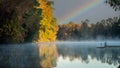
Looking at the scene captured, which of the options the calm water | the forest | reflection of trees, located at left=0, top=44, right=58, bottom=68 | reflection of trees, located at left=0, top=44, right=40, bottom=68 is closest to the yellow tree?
the forest

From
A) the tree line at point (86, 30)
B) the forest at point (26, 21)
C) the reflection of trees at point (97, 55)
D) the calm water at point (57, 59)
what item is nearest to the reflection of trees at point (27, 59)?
the calm water at point (57, 59)

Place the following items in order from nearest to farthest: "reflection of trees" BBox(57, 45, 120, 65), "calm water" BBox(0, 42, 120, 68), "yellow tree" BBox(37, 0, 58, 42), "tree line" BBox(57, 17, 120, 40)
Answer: "calm water" BBox(0, 42, 120, 68), "reflection of trees" BBox(57, 45, 120, 65), "yellow tree" BBox(37, 0, 58, 42), "tree line" BBox(57, 17, 120, 40)

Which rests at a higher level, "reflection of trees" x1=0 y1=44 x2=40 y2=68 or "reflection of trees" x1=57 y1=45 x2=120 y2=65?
"reflection of trees" x1=0 y1=44 x2=40 y2=68

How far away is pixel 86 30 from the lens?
15300 centimetres

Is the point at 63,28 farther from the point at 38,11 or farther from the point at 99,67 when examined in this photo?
the point at 99,67

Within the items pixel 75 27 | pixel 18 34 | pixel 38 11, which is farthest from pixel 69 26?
pixel 18 34

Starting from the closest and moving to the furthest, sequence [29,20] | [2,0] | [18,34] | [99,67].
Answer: [99,67]
[2,0]
[18,34]
[29,20]

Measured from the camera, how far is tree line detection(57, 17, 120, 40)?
433 ft

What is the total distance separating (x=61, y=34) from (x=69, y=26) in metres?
5.08

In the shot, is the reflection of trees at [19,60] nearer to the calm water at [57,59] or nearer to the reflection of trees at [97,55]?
the calm water at [57,59]

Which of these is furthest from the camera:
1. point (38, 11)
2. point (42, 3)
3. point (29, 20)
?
point (42, 3)

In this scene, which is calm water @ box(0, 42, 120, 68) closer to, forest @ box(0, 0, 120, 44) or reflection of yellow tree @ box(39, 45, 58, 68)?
reflection of yellow tree @ box(39, 45, 58, 68)

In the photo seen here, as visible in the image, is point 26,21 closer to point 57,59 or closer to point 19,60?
point 57,59

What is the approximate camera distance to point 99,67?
19.9 m
